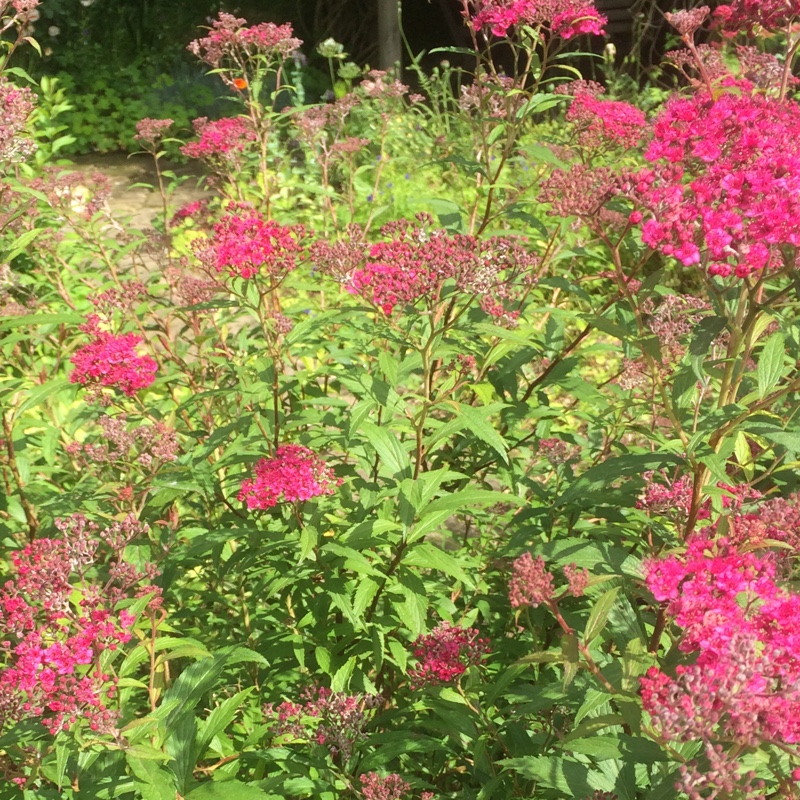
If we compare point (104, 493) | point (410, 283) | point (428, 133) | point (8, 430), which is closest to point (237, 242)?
point (410, 283)

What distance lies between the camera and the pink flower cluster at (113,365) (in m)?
2.93

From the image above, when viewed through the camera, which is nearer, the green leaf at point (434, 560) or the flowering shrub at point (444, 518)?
the flowering shrub at point (444, 518)

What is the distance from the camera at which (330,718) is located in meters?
2.44

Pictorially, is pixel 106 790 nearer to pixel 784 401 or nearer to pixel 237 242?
pixel 237 242

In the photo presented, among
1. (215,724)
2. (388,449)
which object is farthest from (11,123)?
(215,724)

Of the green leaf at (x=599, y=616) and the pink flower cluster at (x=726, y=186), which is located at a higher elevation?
the pink flower cluster at (x=726, y=186)

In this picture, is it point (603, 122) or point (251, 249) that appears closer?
point (251, 249)

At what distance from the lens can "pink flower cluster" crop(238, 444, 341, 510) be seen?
2518 millimetres

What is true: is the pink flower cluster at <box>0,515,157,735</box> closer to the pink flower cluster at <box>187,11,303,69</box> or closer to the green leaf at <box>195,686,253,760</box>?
the green leaf at <box>195,686,253,760</box>

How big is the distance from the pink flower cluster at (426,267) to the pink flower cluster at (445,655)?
988 mm

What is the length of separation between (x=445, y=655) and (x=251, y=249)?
4.50 feet

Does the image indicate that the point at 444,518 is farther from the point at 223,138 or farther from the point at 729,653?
the point at 223,138

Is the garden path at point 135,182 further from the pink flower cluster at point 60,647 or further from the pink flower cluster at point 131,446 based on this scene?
the pink flower cluster at point 60,647

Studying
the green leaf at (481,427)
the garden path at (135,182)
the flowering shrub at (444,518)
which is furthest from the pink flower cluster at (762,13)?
the garden path at (135,182)
